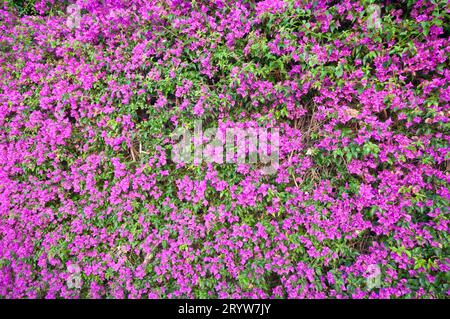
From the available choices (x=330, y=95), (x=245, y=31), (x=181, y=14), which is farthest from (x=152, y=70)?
(x=330, y=95)

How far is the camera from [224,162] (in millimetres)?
2500

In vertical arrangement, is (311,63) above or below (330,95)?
above

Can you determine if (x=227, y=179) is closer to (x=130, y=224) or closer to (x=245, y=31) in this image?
(x=130, y=224)

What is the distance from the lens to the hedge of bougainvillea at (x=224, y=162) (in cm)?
209

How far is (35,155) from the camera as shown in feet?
9.87

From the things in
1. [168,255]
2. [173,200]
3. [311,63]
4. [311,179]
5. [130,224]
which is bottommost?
[168,255]

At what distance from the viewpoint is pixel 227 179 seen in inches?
99.1

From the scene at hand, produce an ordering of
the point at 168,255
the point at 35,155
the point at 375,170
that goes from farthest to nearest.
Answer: the point at 35,155 < the point at 168,255 < the point at 375,170

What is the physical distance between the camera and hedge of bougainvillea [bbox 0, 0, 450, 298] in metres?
2.09

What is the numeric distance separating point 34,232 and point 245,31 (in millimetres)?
3225

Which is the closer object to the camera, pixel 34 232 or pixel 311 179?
pixel 311 179

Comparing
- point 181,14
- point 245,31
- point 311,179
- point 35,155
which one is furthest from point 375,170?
point 35,155

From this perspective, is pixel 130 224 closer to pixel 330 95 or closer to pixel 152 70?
pixel 152 70

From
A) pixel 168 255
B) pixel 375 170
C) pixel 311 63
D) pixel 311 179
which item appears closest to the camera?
pixel 311 63
